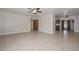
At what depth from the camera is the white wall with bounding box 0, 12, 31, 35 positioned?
5207mm

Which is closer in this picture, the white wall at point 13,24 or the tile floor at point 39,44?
the tile floor at point 39,44

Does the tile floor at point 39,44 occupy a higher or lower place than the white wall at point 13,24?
lower

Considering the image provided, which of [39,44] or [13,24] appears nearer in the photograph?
[39,44]

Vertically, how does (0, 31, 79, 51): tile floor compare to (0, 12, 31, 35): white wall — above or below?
below

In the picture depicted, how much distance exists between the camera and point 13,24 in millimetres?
5840

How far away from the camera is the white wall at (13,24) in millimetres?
5207

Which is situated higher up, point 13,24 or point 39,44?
point 13,24

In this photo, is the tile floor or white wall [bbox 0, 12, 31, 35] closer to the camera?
the tile floor
